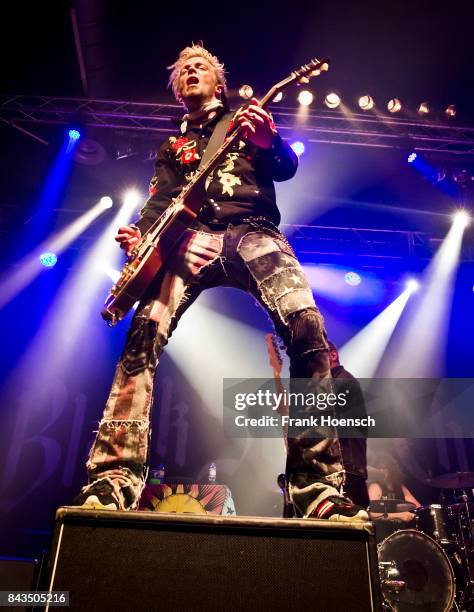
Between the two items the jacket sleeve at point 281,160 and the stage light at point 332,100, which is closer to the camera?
the jacket sleeve at point 281,160

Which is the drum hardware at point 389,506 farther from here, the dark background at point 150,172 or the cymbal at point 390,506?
the dark background at point 150,172

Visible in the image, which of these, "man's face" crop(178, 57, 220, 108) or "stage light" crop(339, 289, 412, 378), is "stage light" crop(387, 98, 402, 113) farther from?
"man's face" crop(178, 57, 220, 108)

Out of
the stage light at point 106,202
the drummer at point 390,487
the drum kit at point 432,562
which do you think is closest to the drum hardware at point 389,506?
the drummer at point 390,487

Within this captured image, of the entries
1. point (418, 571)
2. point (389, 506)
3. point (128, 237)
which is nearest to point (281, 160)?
point (128, 237)

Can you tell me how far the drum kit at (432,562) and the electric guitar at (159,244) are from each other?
388cm

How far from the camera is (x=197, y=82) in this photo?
318 cm

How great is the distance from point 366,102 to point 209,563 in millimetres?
7026

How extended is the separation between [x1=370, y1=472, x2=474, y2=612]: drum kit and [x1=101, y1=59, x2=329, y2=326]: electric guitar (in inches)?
153

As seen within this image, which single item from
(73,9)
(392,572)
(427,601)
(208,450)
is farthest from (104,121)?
(427,601)

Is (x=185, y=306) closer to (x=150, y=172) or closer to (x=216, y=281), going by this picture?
(x=216, y=281)

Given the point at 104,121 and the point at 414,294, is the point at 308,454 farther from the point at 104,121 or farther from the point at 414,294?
the point at 414,294

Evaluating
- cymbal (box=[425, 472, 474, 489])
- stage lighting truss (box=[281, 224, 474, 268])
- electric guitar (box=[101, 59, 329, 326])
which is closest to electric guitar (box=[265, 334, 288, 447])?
cymbal (box=[425, 472, 474, 489])

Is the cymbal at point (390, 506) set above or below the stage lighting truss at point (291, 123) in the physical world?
below

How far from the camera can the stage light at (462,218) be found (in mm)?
8164
